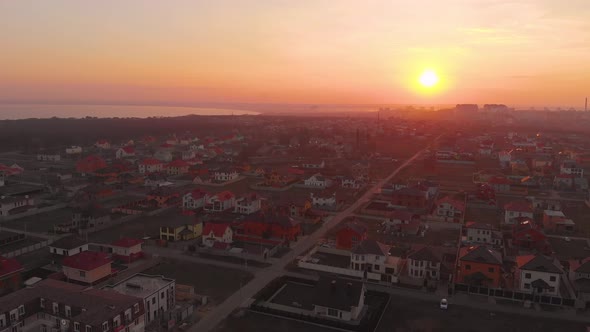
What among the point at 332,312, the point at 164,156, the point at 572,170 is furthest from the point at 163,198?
the point at 572,170

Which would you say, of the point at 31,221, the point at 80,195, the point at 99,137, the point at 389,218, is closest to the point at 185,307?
the point at 389,218

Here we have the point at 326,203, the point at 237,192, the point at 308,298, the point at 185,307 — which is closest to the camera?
the point at 185,307

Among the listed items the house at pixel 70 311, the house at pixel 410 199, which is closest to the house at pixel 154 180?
the house at pixel 410 199

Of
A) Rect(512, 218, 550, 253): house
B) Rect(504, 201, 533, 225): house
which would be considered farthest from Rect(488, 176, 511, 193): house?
Rect(512, 218, 550, 253): house

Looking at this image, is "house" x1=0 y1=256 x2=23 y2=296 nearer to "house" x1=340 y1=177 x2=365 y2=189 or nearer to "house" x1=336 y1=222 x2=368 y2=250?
"house" x1=336 y1=222 x2=368 y2=250

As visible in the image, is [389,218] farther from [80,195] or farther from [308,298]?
[80,195]

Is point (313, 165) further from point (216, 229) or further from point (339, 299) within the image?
point (339, 299)
